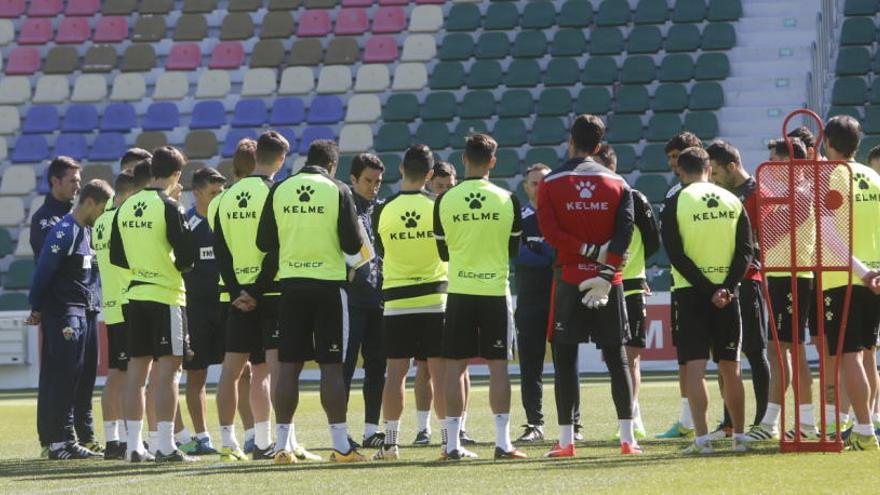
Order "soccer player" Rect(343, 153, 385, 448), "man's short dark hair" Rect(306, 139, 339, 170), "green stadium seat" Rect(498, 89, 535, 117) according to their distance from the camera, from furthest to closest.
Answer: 1. "green stadium seat" Rect(498, 89, 535, 117)
2. "soccer player" Rect(343, 153, 385, 448)
3. "man's short dark hair" Rect(306, 139, 339, 170)

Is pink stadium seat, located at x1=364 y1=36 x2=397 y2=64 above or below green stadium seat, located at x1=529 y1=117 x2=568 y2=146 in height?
above

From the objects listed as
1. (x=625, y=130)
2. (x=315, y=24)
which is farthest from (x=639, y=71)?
(x=315, y=24)

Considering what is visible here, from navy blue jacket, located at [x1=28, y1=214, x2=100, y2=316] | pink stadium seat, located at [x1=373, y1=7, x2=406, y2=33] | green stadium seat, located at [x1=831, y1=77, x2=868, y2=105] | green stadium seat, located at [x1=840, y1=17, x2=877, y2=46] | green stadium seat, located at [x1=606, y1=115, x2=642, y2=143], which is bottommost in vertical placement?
navy blue jacket, located at [x1=28, y1=214, x2=100, y2=316]

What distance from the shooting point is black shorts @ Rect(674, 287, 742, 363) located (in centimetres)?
970

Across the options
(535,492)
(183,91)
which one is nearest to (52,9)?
(183,91)

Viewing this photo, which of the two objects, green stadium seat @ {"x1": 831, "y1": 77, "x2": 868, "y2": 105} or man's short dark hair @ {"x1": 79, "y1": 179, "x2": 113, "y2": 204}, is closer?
man's short dark hair @ {"x1": 79, "y1": 179, "x2": 113, "y2": 204}

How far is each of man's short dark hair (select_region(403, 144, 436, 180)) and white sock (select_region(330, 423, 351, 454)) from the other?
1867mm

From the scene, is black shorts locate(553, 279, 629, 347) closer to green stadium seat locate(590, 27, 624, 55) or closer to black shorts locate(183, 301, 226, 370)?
black shorts locate(183, 301, 226, 370)

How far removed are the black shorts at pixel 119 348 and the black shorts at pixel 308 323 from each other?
1965 millimetres

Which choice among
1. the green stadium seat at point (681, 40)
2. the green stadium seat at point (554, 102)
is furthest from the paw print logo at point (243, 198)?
the green stadium seat at point (681, 40)

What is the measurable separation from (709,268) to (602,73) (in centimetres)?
1618

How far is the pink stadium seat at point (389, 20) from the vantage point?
27.7 meters

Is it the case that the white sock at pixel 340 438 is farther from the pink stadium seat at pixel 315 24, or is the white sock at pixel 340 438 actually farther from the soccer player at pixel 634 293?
the pink stadium seat at pixel 315 24

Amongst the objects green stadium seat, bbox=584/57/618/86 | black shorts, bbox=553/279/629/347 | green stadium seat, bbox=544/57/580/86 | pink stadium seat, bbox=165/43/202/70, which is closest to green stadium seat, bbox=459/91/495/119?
green stadium seat, bbox=544/57/580/86
